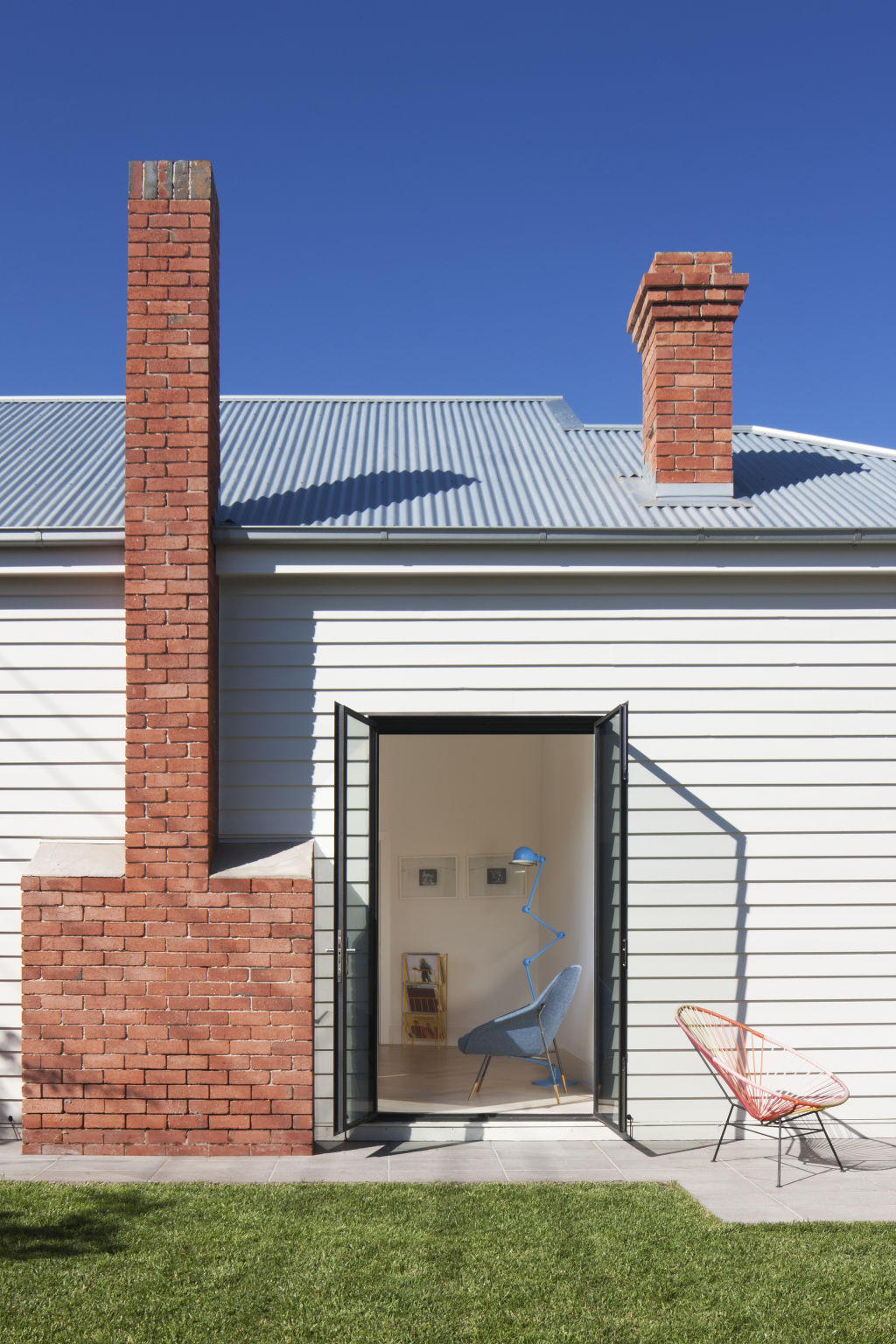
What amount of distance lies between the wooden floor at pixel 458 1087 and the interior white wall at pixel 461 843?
86cm

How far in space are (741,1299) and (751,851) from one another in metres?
2.42

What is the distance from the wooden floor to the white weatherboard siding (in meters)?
2.42

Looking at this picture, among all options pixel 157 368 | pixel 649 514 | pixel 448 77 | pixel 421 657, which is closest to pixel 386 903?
pixel 421 657

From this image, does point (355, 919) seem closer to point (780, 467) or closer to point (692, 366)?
point (692, 366)

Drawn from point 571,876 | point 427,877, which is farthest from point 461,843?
point 571,876

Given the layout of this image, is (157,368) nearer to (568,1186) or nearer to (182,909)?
(182,909)

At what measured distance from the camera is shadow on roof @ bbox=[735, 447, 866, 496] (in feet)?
21.0

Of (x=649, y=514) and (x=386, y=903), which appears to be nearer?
(x=649, y=514)

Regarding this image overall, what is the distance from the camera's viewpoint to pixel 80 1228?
3947 millimetres

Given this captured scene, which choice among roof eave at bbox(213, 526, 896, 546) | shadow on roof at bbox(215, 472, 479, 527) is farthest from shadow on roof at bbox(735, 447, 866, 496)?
shadow on roof at bbox(215, 472, 479, 527)

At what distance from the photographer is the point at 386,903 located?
8.99 m

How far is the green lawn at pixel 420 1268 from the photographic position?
126 inches

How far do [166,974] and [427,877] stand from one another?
436 centimetres

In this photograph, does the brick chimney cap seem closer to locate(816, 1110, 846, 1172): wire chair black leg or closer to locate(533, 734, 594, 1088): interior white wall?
locate(533, 734, 594, 1088): interior white wall
